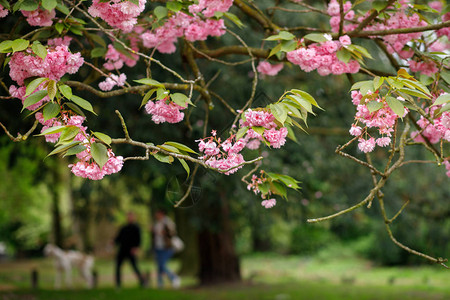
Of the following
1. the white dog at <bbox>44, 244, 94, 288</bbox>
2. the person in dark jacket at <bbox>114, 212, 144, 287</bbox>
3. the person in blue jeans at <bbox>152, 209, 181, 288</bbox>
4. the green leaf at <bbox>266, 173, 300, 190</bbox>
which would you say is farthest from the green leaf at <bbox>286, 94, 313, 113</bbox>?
the white dog at <bbox>44, 244, 94, 288</bbox>

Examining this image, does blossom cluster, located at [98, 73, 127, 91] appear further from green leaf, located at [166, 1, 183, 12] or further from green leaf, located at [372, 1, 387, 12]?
green leaf, located at [372, 1, 387, 12]

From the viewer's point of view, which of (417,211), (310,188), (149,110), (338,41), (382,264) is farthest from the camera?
(382,264)

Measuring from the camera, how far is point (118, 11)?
2652 millimetres

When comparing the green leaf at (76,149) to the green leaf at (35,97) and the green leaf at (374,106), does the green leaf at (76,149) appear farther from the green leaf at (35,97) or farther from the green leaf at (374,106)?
the green leaf at (374,106)

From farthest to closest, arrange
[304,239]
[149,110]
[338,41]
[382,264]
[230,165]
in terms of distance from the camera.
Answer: [304,239] → [382,264] → [338,41] → [149,110] → [230,165]

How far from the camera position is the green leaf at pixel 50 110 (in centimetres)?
241

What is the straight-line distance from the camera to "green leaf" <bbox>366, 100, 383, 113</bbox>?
7.80 feet

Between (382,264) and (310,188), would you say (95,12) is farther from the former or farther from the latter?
(382,264)

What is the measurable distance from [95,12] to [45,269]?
17007mm

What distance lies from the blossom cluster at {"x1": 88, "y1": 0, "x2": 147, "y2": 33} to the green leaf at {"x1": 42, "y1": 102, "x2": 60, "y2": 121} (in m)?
0.56

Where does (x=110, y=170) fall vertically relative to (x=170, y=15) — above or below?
below

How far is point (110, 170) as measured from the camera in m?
2.36

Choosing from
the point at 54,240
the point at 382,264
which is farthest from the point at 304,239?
the point at 54,240

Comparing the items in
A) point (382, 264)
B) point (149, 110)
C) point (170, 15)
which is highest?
point (170, 15)
